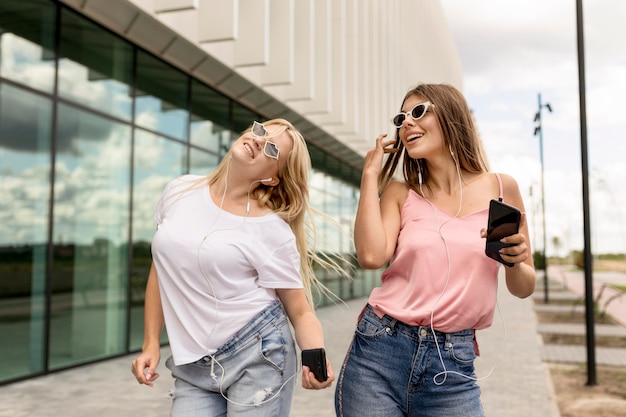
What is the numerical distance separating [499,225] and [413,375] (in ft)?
1.94

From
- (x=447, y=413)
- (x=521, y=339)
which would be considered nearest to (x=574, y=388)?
(x=521, y=339)

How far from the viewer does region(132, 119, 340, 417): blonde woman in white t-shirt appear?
230 cm

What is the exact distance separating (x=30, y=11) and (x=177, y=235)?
701 centimetres

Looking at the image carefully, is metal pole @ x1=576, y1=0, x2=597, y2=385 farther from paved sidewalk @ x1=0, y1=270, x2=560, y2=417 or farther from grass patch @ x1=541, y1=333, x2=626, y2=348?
grass patch @ x1=541, y1=333, x2=626, y2=348

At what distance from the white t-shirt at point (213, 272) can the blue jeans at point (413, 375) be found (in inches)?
16.8

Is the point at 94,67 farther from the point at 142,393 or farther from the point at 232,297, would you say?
the point at 232,297

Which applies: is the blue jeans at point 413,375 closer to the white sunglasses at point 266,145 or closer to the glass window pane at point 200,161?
the white sunglasses at point 266,145

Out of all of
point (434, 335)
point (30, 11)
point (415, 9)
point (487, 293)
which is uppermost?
point (415, 9)

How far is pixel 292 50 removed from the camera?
36.3ft

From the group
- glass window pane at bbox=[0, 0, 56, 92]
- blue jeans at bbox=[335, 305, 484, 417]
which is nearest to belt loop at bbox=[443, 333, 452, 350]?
blue jeans at bbox=[335, 305, 484, 417]

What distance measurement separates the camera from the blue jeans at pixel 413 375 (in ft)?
7.11

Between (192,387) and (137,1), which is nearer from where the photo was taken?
(192,387)

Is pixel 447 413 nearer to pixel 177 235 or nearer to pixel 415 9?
pixel 177 235

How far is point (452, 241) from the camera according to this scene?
219 cm
